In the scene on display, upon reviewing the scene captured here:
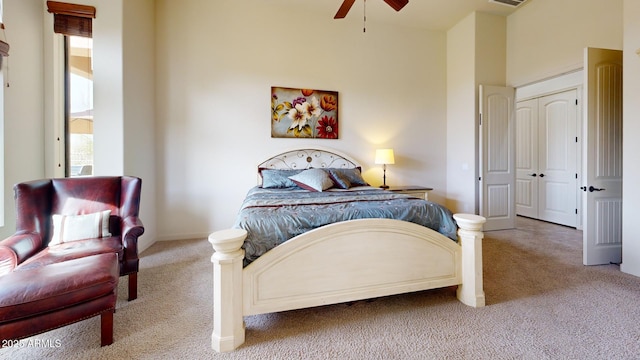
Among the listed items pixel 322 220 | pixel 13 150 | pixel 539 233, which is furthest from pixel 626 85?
pixel 13 150

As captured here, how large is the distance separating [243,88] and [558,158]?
5.62m

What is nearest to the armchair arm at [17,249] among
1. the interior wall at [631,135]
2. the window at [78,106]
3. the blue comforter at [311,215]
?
the window at [78,106]

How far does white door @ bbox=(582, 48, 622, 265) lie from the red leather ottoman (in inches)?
172

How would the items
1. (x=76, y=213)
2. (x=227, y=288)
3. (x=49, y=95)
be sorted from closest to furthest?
(x=227, y=288), (x=76, y=213), (x=49, y=95)

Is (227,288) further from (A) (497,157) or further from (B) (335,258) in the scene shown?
(A) (497,157)

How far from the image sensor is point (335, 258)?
1856 millimetres

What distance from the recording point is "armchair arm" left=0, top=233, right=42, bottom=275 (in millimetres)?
1781

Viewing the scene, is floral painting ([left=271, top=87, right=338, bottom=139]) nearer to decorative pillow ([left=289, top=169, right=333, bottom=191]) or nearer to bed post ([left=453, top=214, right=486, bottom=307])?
decorative pillow ([left=289, top=169, right=333, bottom=191])

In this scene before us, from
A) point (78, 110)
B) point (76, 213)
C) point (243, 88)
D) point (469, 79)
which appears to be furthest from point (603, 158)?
point (78, 110)

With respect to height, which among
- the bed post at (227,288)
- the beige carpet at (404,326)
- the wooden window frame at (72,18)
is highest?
the wooden window frame at (72,18)

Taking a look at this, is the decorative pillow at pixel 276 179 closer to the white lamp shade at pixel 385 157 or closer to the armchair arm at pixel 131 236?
the white lamp shade at pixel 385 157

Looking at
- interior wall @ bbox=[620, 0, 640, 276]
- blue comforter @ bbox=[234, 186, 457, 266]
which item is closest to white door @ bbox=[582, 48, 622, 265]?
interior wall @ bbox=[620, 0, 640, 276]

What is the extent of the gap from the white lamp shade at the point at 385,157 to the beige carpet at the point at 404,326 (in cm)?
205

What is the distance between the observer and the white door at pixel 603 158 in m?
2.83
